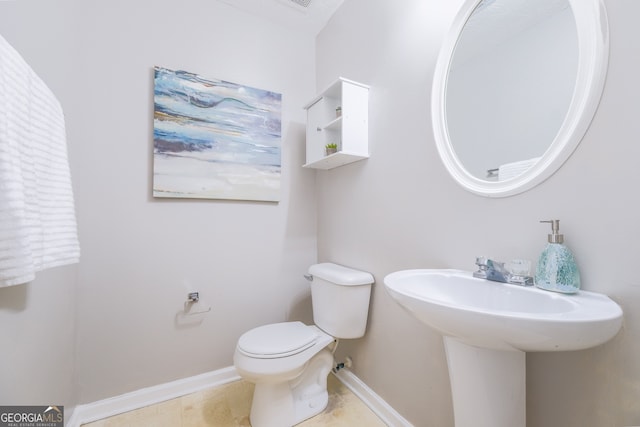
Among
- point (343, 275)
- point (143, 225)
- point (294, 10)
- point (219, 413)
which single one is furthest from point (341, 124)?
point (219, 413)

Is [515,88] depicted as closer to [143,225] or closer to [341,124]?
[341,124]

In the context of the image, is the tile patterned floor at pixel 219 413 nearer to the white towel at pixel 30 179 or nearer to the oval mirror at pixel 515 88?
the white towel at pixel 30 179

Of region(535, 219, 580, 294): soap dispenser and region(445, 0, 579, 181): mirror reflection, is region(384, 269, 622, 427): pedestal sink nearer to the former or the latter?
region(535, 219, 580, 294): soap dispenser

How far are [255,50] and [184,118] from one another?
0.71 meters

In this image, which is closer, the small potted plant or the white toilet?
the white toilet

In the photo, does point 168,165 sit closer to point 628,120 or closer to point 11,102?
point 11,102

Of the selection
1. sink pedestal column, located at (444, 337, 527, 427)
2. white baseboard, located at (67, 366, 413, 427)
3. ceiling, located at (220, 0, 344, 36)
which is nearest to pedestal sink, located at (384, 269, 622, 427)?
sink pedestal column, located at (444, 337, 527, 427)

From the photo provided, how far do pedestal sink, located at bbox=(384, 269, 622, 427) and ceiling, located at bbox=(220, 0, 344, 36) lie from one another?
5.89 ft

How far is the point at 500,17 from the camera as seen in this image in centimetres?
93

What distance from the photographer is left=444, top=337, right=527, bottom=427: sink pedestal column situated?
2.41 feet

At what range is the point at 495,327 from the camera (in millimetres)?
548

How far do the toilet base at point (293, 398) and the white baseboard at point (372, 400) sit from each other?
0.62 ft

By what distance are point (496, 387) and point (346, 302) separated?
30.1 inches

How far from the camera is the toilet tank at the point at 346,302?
1411 mm
